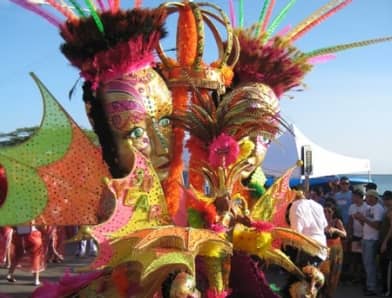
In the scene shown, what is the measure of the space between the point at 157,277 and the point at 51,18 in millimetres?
2415

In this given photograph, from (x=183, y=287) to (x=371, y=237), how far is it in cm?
524

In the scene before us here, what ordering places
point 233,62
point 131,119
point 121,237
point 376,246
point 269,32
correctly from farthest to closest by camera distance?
point 376,246, point 269,32, point 233,62, point 131,119, point 121,237

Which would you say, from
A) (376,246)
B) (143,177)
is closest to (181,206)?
(143,177)

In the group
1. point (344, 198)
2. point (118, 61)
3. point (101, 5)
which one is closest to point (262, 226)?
point (118, 61)

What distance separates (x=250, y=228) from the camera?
12.0ft

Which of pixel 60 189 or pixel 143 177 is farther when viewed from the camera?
pixel 60 189

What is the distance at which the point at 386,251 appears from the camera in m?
7.48

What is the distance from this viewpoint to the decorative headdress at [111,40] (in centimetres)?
439

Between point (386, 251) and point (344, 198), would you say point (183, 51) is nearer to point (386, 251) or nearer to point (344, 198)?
point (386, 251)

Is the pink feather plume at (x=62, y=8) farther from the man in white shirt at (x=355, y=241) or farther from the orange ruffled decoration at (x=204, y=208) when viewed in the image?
the man in white shirt at (x=355, y=241)

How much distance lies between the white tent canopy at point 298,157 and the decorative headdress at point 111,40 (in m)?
8.42

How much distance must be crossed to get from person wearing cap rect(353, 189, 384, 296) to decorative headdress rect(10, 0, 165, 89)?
443cm

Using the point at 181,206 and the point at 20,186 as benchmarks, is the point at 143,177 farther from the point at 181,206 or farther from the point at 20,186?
the point at 20,186

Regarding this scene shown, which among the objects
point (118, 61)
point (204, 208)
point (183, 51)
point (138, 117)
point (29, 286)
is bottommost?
point (29, 286)
